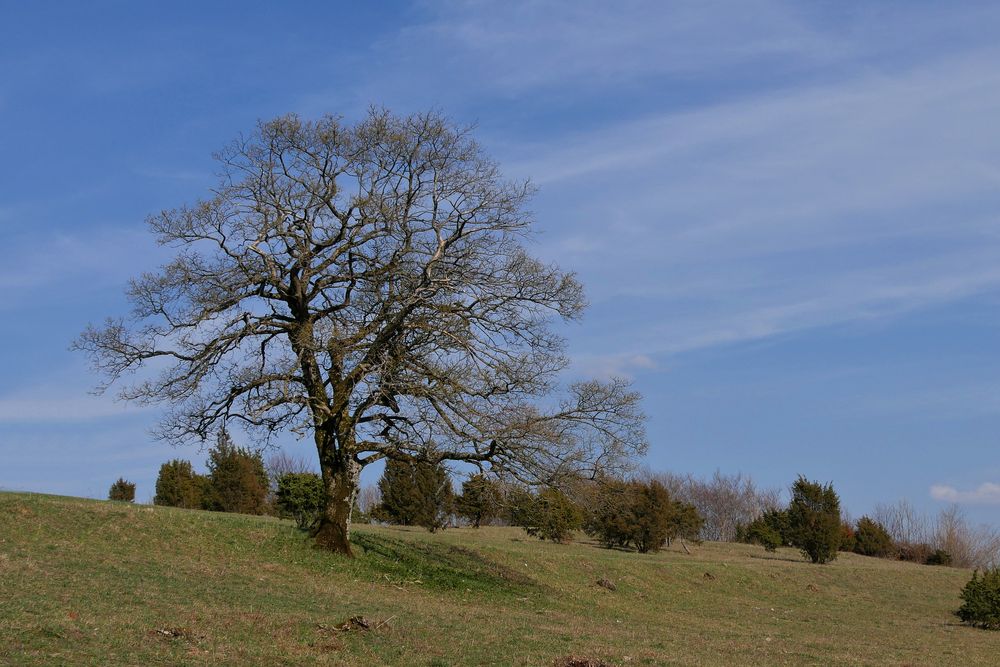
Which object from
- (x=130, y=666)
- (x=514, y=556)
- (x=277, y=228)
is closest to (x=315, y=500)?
(x=514, y=556)

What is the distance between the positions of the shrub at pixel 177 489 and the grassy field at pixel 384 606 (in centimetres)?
1828

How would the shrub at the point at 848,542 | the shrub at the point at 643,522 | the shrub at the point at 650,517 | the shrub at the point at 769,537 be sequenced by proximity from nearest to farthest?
the shrub at the point at 643,522 → the shrub at the point at 650,517 → the shrub at the point at 769,537 → the shrub at the point at 848,542

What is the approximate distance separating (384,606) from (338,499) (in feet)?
19.0

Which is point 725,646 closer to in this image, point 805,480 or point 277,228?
point 277,228

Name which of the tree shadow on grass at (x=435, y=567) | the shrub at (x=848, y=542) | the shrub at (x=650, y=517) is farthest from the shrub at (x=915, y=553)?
the tree shadow on grass at (x=435, y=567)

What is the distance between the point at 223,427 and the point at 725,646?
521 inches

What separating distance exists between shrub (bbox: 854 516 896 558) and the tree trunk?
135 feet

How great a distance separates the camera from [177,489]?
43375 mm

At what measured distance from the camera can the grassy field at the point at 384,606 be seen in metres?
12.7

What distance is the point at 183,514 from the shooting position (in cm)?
2325

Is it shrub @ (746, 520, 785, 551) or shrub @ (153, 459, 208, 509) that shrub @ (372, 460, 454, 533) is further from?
shrub @ (746, 520, 785, 551)

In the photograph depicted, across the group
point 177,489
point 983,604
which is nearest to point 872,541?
point 983,604

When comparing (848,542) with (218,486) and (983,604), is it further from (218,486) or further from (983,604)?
(218,486)

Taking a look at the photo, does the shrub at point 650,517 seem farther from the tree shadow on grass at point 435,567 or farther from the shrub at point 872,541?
the shrub at point 872,541
